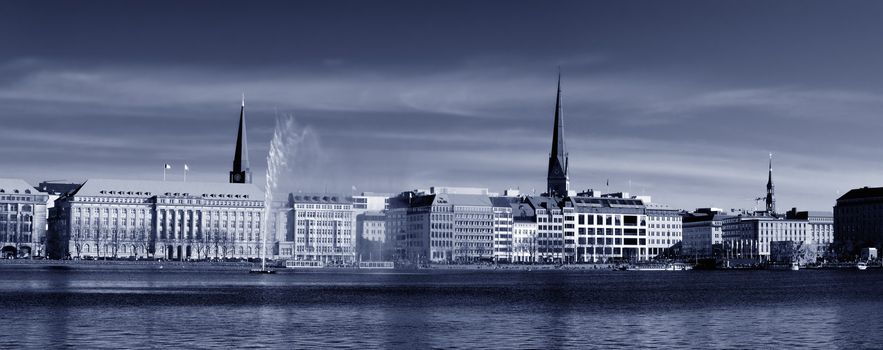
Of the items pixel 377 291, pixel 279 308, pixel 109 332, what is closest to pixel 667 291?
pixel 377 291

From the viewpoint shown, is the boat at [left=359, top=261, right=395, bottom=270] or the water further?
the boat at [left=359, top=261, right=395, bottom=270]

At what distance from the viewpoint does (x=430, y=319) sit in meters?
63.3

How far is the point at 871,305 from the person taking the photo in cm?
7881

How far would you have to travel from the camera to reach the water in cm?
5119

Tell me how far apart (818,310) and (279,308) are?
2867 centimetres

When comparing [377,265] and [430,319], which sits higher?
[377,265]

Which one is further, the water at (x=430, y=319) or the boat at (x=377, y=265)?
the boat at (x=377, y=265)

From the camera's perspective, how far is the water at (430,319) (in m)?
51.2

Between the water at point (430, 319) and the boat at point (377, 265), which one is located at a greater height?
the boat at point (377, 265)

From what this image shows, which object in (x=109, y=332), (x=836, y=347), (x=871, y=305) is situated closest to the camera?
(x=836, y=347)

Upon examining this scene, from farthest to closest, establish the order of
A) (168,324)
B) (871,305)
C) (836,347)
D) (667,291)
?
(667,291) < (871,305) < (168,324) < (836,347)

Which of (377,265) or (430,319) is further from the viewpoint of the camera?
(377,265)

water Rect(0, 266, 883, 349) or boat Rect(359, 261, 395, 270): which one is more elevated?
boat Rect(359, 261, 395, 270)

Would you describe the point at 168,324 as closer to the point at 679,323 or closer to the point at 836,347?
the point at 679,323
